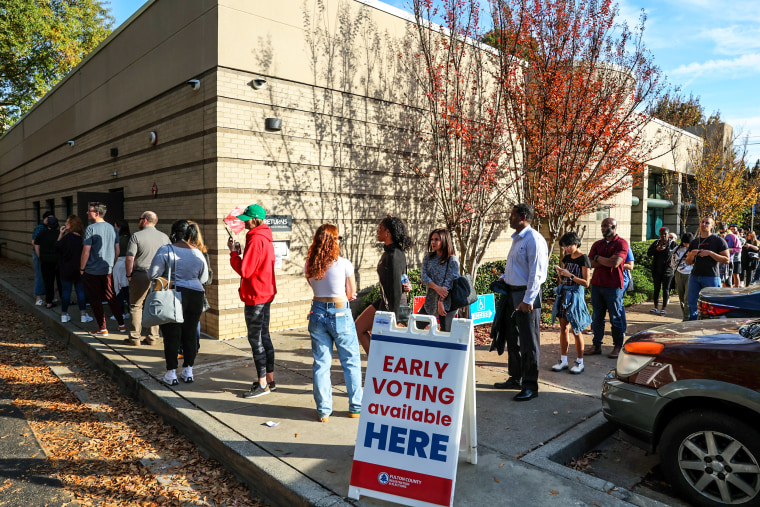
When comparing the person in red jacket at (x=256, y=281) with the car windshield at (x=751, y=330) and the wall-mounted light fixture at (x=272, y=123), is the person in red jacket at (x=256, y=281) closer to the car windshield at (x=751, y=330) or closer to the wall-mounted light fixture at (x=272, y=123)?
the wall-mounted light fixture at (x=272, y=123)

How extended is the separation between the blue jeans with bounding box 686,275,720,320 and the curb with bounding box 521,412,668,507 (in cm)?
409

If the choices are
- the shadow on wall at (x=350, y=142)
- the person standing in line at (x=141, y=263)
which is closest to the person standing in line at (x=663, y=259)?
the shadow on wall at (x=350, y=142)

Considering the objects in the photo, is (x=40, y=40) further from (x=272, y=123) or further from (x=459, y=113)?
(x=459, y=113)

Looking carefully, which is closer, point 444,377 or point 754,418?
point 754,418

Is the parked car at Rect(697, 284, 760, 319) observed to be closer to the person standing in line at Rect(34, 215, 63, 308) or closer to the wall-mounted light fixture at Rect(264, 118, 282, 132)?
the wall-mounted light fixture at Rect(264, 118, 282, 132)

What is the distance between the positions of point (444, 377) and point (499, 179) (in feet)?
27.7

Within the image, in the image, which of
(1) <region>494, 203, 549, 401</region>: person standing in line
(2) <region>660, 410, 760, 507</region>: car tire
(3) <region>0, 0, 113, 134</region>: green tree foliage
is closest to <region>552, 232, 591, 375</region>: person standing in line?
(1) <region>494, 203, 549, 401</region>: person standing in line

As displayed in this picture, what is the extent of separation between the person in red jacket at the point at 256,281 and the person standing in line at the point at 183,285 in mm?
744

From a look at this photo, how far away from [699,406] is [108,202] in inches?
431

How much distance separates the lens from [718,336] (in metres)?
3.58

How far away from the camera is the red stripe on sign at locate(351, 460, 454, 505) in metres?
3.16

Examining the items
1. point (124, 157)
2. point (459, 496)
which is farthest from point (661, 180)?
point (459, 496)

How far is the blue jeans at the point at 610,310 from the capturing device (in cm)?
673

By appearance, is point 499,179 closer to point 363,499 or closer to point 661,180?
point 363,499
